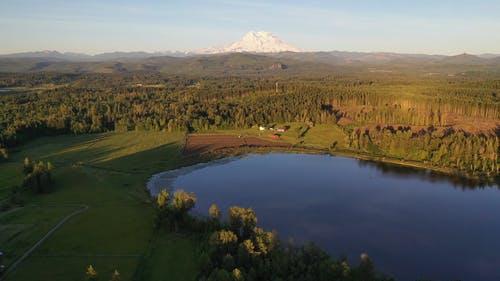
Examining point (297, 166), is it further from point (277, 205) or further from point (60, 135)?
point (60, 135)

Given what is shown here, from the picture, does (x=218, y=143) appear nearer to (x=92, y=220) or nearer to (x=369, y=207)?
(x=369, y=207)

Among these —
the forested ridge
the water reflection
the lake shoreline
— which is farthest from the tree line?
the forested ridge

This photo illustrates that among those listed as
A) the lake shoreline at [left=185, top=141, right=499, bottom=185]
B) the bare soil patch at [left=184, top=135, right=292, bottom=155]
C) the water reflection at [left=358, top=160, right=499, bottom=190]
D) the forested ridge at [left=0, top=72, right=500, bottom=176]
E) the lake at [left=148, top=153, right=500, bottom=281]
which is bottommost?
the lake at [left=148, top=153, right=500, bottom=281]

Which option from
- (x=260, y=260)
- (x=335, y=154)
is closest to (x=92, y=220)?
(x=260, y=260)

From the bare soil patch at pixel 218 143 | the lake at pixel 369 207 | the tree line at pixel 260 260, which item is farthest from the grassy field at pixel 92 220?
the lake at pixel 369 207

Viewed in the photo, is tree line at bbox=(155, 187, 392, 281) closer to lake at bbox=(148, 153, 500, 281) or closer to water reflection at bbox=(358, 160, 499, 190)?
lake at bbox=(148, 153, 500, 281)
